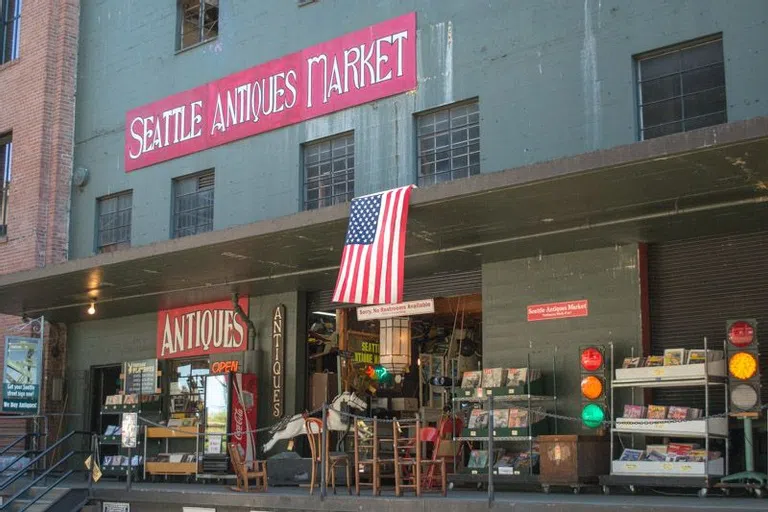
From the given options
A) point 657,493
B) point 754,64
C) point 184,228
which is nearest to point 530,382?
point 657,493

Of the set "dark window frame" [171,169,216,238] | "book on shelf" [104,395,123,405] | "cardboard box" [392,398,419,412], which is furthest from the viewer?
"book on shelf" [104,395,123,405]

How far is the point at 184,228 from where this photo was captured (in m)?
19.6

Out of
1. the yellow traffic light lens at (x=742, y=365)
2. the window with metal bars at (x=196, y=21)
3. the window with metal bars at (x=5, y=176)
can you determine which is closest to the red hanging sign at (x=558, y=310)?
the yellow traffic light lens at (x=742, y=365)

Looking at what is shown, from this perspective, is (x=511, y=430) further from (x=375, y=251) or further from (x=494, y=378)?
(x=375, y=251)

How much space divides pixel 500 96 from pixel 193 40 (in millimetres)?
7549

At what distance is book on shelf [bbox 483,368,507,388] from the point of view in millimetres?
15016

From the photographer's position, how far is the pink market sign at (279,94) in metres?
16.4

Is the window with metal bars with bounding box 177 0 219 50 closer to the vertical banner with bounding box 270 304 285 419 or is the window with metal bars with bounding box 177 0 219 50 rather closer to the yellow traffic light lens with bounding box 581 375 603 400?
the vertical banner with bounding box 270 304 285 419

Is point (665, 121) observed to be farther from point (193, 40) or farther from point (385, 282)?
point (193, 40)

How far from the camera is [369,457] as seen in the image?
53.5 ft

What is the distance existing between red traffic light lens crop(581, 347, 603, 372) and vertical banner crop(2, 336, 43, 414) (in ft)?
37.1

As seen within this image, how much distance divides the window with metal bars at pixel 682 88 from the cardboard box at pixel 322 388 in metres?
7.76

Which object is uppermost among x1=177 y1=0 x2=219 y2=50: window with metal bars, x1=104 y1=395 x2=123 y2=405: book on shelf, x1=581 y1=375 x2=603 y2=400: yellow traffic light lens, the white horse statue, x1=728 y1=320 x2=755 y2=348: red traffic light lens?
x1=177 y1=0 x2=219 y2=50: window with metal bars

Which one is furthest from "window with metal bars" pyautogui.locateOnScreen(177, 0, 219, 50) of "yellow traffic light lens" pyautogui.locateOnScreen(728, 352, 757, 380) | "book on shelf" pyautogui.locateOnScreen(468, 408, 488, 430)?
"yellow traffic light lens" pyautogui.locateOnScreen(728, 352, 757, 380)
